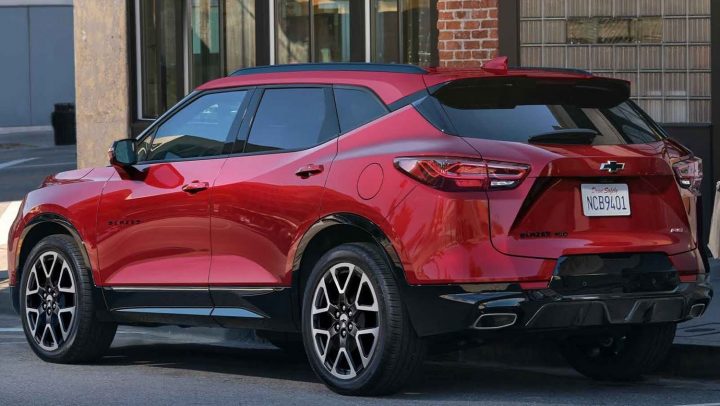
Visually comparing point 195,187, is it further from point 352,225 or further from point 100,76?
point 100,76

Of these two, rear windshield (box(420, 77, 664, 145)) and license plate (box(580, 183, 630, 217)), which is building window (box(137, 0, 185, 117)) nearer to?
rear windshield (box(420, 77, 664, 145))

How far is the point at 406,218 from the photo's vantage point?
24.1 feet

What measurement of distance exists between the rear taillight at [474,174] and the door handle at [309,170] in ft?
2.66

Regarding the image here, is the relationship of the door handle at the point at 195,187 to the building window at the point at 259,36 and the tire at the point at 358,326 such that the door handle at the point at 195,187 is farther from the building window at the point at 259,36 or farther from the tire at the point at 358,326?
the building window at the point at 259,36

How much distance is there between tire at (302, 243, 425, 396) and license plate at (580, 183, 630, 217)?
0.98 metres

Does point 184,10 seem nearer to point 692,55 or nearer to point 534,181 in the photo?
point 692,55

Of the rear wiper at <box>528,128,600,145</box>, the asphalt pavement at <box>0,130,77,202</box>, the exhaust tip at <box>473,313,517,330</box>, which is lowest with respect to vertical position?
the asphalt pavement at <box>0,130,77,202</box>

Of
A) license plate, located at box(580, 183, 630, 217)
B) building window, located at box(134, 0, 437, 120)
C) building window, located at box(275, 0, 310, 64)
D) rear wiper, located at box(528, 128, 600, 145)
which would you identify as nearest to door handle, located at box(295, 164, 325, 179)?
rear wiper, located at box(528, 128, 600, 145)

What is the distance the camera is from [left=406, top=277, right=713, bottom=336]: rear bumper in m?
7.20

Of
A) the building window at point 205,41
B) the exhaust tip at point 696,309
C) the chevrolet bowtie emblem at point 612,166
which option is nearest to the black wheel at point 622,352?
the exhaust tip at point 696,309

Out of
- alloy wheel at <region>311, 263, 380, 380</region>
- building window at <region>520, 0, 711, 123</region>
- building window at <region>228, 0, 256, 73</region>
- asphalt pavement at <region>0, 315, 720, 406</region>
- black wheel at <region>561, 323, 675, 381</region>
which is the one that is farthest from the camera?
building window at <region>228, 0, 256, 73</region>

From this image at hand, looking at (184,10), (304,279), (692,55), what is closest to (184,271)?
(304,279)

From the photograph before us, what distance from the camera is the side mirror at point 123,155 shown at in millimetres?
9047

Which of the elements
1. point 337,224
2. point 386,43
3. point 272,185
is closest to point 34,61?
→ point 386,43
